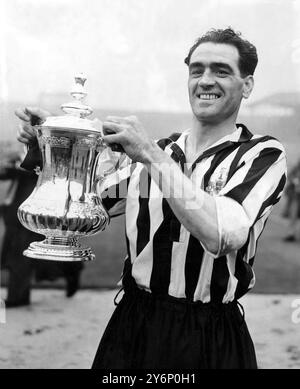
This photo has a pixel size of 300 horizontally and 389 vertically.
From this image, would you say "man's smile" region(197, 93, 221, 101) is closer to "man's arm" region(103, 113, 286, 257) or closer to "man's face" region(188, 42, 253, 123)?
"man's face" region(188, 42, 253, 123)

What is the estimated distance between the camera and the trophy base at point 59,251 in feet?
4.57

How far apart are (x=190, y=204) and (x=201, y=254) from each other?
263 millimetres

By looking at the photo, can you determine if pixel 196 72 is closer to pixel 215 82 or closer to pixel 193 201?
pixel 215 82

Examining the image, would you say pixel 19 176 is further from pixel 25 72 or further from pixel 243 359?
pixel 243 359

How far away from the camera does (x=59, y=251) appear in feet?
4.63

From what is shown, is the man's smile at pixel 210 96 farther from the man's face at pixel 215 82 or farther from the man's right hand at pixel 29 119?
the man's right hand at pixel 29 119

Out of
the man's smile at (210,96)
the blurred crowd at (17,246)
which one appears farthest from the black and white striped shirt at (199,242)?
the blurred crowd at (17,246)

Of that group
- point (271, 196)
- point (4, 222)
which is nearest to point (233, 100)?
point (271, 196)

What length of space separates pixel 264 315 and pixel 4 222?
1.93 m

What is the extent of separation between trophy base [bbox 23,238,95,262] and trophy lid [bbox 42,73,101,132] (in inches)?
10.5

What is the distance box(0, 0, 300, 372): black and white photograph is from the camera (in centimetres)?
139

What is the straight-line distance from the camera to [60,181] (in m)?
1.46

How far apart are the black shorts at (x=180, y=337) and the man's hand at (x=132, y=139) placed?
383mm

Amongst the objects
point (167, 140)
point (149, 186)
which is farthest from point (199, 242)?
point (167, 140)
